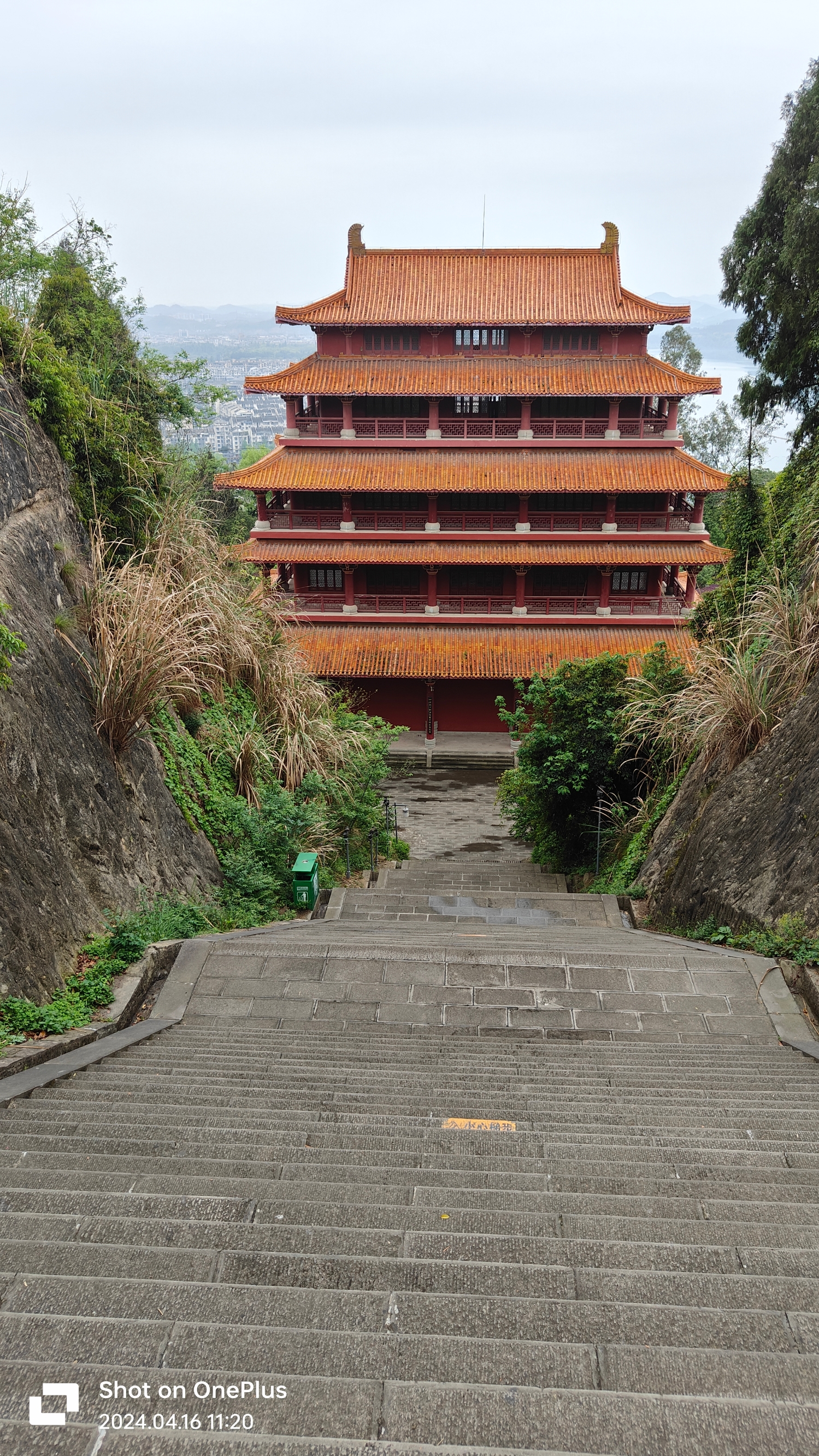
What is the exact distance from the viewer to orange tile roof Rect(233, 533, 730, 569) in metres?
22.5

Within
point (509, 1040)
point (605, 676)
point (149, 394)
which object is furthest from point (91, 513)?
point (605, 676)

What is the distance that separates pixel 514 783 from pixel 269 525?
38.3 ft

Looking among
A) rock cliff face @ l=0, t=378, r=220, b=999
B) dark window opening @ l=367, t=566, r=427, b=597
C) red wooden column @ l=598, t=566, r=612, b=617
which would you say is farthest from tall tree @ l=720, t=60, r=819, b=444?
rock cliff face @ l=0, t=378, r=220, b=999

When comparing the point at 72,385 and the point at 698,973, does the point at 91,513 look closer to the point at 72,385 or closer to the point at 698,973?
the point at 72,385

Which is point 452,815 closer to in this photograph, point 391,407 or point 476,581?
point 476,581

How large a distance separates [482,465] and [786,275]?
26.2ft

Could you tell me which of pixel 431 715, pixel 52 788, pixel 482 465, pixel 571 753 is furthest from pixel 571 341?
pixel 52 788

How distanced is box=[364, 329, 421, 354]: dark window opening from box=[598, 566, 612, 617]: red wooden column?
766 cm

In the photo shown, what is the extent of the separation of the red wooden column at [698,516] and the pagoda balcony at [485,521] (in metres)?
0.10

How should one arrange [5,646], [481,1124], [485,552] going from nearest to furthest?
1. [481,1124]
2. [5,646]
3. [485,552]

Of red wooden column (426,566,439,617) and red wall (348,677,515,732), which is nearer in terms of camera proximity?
red wooden column (426,566,439,617)

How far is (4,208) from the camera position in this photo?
18.8 meters

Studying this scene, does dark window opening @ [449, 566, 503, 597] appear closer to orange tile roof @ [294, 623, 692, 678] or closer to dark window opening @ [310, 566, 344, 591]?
orange tile roof @ [294, 623, 692, 678]

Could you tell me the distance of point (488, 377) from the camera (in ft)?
73.6
